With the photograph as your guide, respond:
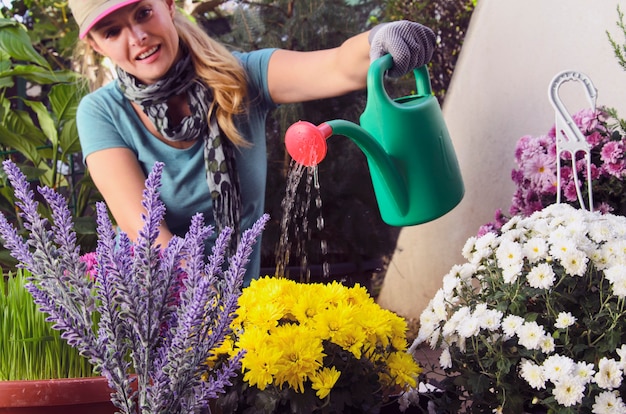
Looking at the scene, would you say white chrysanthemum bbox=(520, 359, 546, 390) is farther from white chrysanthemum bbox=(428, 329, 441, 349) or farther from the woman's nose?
the woman's nose

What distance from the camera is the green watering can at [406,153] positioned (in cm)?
122

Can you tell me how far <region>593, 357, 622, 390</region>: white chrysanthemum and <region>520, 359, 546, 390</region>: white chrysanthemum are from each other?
0.07 m

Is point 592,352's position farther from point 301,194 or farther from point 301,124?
point 301,194

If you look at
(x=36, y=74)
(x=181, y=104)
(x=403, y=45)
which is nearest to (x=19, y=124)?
(x=36, y=74)

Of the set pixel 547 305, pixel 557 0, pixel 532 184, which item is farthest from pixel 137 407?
pixel 557 0

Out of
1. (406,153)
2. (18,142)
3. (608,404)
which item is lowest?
(18,142)

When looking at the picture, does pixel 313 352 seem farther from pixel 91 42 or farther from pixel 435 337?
pixel 91 42

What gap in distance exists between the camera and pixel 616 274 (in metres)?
0.95

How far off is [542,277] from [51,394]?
0.67 m

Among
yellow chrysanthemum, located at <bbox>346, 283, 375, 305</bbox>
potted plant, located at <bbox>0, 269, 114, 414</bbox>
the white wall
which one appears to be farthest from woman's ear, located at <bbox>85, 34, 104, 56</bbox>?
the white wall

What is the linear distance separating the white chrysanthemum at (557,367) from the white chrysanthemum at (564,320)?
4 centimetres

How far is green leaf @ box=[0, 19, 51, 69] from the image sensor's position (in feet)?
9.75

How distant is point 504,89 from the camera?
2438 mm

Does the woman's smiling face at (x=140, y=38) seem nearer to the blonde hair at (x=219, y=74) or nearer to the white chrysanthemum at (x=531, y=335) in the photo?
the blonde hair at (x=219, y=74)
